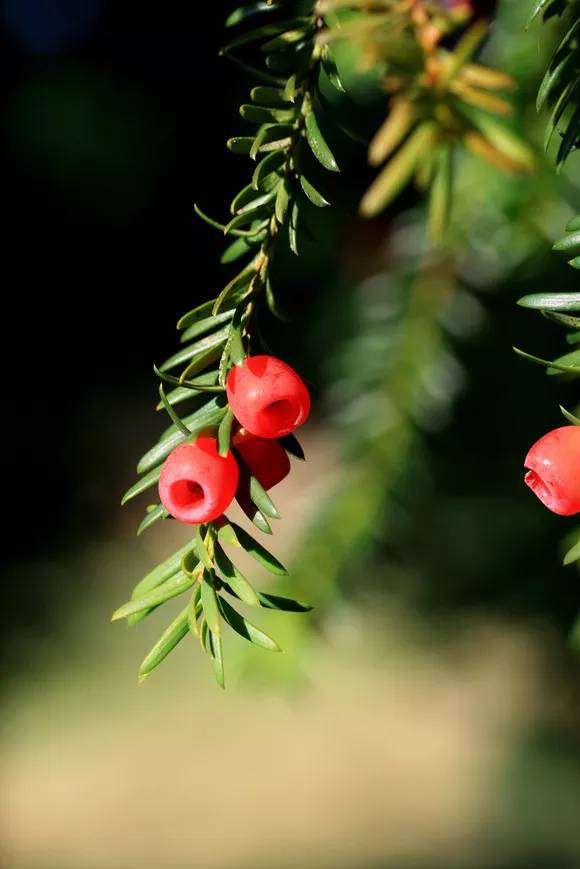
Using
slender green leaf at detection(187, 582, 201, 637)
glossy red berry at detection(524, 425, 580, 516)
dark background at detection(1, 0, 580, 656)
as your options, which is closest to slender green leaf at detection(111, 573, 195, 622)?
slender green leaf at detection(187, 582, 201, 637)

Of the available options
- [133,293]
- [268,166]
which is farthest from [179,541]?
[268,166]

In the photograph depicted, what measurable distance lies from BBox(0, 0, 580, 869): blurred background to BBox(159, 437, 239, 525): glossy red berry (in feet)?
2.20

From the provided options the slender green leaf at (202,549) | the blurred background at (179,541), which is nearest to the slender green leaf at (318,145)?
the slender green leaf at (202,549)

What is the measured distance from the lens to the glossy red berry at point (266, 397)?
264 millimetres

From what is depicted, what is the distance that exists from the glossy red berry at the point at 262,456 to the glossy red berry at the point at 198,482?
0.05 feet

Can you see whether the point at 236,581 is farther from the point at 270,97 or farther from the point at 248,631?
the point at 270,97

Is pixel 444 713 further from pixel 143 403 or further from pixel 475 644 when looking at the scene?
pixel 143 403

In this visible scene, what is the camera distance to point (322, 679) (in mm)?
1923

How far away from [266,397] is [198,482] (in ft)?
0.10

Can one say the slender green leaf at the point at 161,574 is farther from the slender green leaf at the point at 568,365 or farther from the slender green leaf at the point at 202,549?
the slender green leaf at the point at 568,365

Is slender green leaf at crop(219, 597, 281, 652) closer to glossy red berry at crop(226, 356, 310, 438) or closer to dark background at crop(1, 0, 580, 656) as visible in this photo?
glossy red berry at crop(226, 356, 310, 438)

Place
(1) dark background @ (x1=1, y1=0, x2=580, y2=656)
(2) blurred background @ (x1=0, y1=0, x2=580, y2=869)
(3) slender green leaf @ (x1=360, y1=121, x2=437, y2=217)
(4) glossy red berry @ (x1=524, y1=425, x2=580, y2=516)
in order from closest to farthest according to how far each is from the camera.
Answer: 1. (4) glossy red berry @ (x1=524, y1=425, x2=580, y2=516)
2. (3) slender green leaf @ (x1=360, y1=121, x2=437, y2=217)
3. (1) dark background @ (x1=1, y1=0, x2=580, y2=656)
4. (2) blurred background @ (x1=0, y1=0, x2=580, y2=869)

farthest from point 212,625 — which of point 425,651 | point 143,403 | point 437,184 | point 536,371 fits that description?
point 143,403

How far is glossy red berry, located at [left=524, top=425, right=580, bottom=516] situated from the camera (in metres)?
0.26
